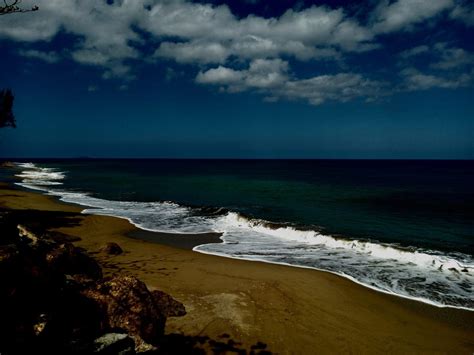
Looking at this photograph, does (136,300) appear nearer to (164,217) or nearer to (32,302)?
(32,302)

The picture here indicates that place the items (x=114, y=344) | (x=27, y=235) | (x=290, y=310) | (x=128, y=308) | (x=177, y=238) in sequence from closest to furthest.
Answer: (x=114, y=344) → (x=128, y=308) → (x=290, y=310) → (x=27, y=235) → (x=177, y=238)

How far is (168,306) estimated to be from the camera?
8844mm

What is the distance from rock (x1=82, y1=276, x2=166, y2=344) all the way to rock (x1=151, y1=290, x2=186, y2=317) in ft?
2.07

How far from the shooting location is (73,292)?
22.3 ft

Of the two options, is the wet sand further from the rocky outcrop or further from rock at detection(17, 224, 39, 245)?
the rocky outcrop

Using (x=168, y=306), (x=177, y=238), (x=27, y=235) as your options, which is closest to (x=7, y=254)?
(x=168, y=306)

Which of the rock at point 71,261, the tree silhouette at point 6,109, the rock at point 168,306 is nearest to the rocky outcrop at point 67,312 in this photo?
the rock at point 168,306

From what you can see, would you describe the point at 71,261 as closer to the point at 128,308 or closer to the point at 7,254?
the point at 128,308

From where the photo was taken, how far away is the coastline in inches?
327

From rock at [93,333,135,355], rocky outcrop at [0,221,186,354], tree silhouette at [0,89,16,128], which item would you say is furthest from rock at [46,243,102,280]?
tree silhouette at [0,89,16,128]

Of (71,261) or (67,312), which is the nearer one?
(67,312)

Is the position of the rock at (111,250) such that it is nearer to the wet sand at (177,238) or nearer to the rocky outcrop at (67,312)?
the wet sand at (177,238)

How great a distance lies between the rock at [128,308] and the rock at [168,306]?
631 mm

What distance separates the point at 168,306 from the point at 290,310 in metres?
3.61
